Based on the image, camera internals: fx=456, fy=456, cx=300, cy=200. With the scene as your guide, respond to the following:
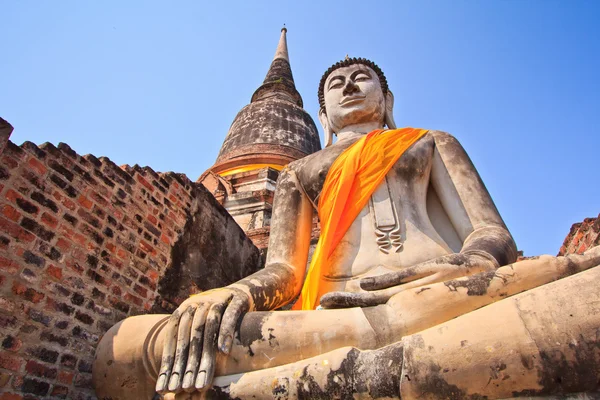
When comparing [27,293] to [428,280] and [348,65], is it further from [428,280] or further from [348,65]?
[348,65]

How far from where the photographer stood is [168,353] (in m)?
1.77

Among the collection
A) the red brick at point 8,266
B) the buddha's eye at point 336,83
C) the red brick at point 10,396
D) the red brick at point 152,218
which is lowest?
the red brick at point 10,396

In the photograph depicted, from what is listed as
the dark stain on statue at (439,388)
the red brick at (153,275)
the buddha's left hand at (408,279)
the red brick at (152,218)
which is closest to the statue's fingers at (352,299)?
the buddha's left hand at (408,279)

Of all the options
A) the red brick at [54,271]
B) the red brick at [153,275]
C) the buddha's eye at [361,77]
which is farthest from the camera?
the red brick at [153,275]

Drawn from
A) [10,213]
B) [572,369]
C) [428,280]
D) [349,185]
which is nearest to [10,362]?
[10,213]

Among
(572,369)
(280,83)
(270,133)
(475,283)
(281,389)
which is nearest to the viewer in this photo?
(572,369)

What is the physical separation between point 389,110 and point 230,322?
2.30 meters

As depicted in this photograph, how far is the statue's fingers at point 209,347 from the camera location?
1655mm

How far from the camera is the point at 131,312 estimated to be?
3547 mm

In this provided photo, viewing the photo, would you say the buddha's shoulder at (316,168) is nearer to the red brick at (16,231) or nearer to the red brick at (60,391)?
the red brick at (16,231)

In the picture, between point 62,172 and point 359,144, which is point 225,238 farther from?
point 359,144

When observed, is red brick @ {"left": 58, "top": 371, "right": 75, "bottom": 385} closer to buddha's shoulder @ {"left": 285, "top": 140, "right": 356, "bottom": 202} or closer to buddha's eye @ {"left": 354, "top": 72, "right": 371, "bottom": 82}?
buddha's shoulder @ {"left": 285, "top": 140, "right": 356, "bottom": 202}

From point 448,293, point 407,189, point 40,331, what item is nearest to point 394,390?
point 448,293

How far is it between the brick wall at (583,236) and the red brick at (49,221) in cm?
410
